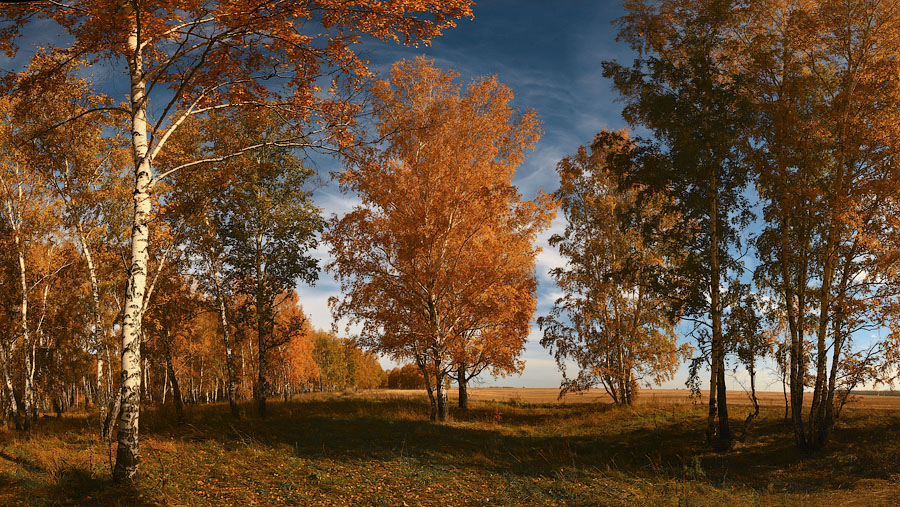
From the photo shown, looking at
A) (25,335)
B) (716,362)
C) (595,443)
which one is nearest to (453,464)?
(595,443)

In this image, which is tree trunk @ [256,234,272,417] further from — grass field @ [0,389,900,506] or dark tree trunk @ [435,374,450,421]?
dark tree trunk @ [435,374,450,421]

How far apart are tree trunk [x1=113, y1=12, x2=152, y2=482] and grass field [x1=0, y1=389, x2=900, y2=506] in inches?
25.4

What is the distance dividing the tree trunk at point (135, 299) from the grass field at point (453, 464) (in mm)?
646

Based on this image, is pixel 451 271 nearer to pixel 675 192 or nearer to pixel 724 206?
pixel 675 192

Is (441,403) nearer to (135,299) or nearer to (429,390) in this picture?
(429,390)

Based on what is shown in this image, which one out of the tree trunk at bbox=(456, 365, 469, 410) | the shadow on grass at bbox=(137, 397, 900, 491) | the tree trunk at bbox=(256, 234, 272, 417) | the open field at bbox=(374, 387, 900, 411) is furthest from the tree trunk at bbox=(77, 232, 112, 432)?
the open field at bbox=(374, 387, 900, 411)

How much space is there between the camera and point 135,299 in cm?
984

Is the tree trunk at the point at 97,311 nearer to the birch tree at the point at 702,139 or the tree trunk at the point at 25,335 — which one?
the tree trunk at the point at 25,335

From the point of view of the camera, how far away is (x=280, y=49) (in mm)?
11320

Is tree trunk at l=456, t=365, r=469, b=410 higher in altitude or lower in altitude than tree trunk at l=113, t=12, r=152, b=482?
lower

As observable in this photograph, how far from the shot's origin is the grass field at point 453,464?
9.91m

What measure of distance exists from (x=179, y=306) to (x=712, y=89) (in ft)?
72.6

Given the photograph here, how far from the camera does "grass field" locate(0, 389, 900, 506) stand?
9.91 metres

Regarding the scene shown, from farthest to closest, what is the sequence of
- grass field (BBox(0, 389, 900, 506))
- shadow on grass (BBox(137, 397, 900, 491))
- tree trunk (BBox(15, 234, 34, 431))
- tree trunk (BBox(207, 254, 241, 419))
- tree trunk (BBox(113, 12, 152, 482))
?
tree trunk (BBox(207, 254, 241, 419))
tree trunk (BBox(15, 234, 34, 431))
shadow on grass (BBox(137, 397, 900, 491))
grass field (BBox(0, 389, 900, 506))
tree trunk (BBox(113, 12, 152, 482))
